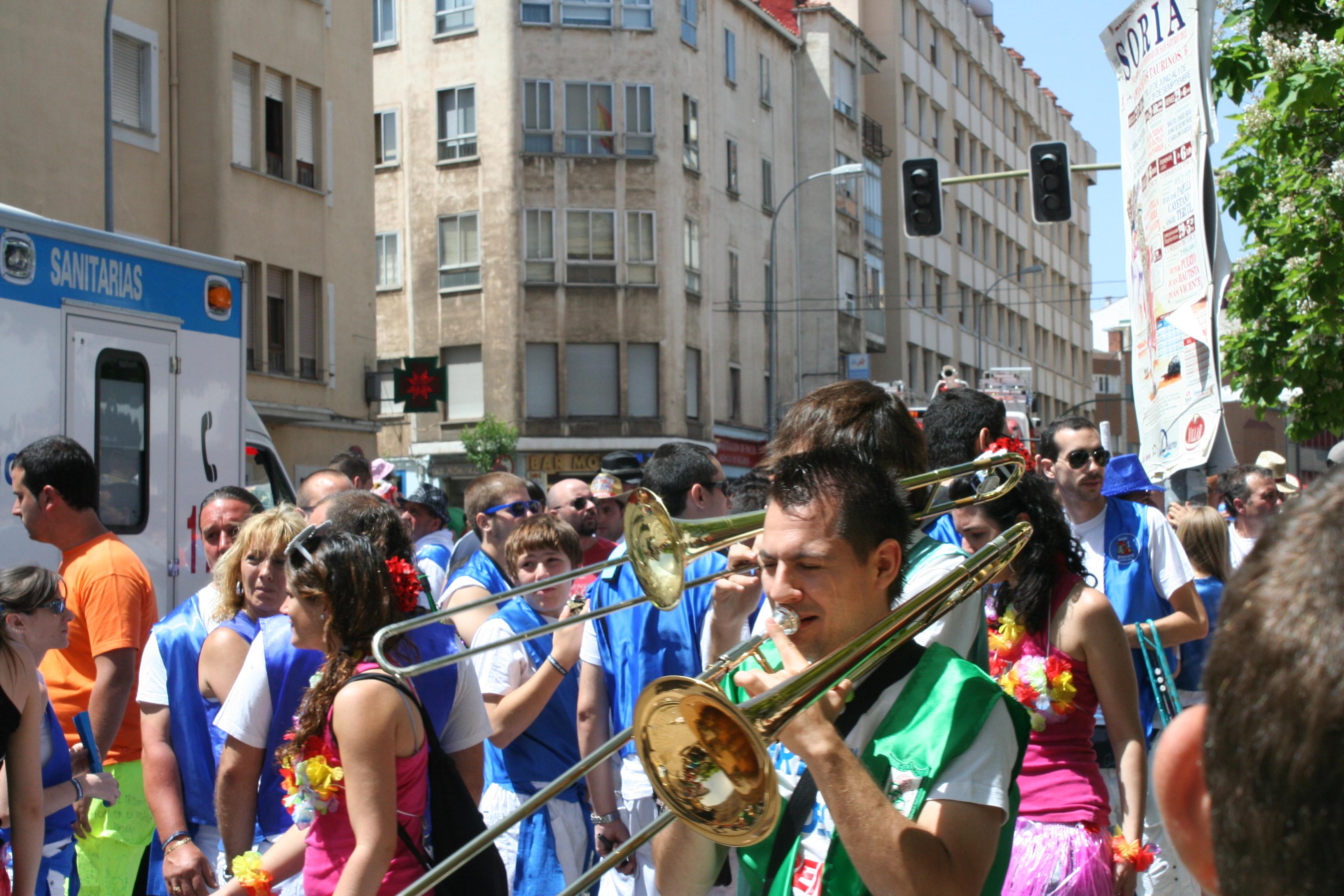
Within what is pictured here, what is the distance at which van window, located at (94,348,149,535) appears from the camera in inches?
309

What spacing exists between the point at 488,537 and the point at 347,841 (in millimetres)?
3058

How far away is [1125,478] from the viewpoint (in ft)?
18.6

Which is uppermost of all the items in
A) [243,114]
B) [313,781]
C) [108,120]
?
[243,114]

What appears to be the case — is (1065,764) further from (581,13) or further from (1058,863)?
(581,13)

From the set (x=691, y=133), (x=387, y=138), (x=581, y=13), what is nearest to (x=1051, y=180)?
(x=691, y=133)

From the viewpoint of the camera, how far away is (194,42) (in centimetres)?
2141

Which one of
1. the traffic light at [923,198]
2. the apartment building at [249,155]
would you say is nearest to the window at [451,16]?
the apartment building at [249,155]

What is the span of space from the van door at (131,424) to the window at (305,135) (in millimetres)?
16154

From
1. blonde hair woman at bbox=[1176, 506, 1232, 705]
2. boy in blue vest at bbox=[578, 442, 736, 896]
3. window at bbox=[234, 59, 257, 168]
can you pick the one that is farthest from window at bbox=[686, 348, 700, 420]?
boy in blue vest at bbox=[578, 442, 736, 896]

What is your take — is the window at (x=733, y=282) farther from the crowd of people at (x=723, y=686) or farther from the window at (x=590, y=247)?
the crowd of people at (x=723, y=686)

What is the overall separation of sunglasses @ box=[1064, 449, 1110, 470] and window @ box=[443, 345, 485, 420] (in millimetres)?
31119

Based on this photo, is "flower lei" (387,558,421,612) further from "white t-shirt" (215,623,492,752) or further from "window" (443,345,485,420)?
"window" (443,345,485,420)

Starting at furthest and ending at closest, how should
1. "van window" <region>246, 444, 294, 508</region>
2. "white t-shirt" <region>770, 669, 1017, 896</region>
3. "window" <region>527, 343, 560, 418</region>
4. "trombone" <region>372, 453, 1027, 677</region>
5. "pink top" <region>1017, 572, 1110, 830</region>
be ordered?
1. "window" <region>527, 343, 560, 418</region>
2. "van window" <region>246, 444, 294, 508</region>
3. "pink top" <region>1017, 572, 1110, 830</region>
4. "trombone" <region>372, 453, 1027, 677</region>
5. "white t-shirt" <region>770, 669, 1017, 896</region>

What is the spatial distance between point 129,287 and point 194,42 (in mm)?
14946
